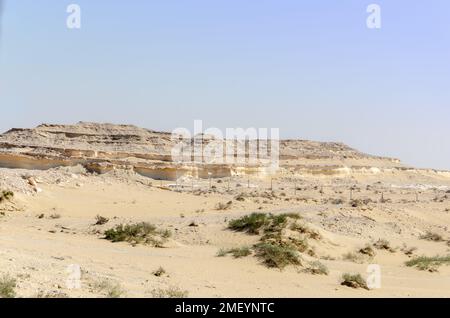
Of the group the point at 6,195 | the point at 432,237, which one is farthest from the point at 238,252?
the point at 6,195

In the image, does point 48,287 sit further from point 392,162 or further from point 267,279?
point 392,162

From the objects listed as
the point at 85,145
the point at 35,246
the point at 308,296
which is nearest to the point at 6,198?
the point at 35,246

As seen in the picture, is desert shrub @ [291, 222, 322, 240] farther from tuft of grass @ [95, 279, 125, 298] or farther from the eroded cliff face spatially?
the eroded cliff face

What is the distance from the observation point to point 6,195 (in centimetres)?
1881

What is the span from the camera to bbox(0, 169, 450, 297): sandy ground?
26.6 feet

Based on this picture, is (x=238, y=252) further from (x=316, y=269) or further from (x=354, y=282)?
(x=354, y=282)

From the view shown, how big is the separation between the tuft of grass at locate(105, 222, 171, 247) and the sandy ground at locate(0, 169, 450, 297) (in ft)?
0.98

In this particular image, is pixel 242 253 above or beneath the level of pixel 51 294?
beneath

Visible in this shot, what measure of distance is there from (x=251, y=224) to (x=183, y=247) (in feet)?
7.00

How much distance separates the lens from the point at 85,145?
55281 millimetres

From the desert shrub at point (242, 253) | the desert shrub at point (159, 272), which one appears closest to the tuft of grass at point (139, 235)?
the desert shrub at point (242, 253)

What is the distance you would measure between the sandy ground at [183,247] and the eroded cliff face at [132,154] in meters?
12.7

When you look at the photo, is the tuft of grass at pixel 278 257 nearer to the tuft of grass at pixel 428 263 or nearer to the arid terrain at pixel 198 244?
the arid terrain at pixel 198 244
